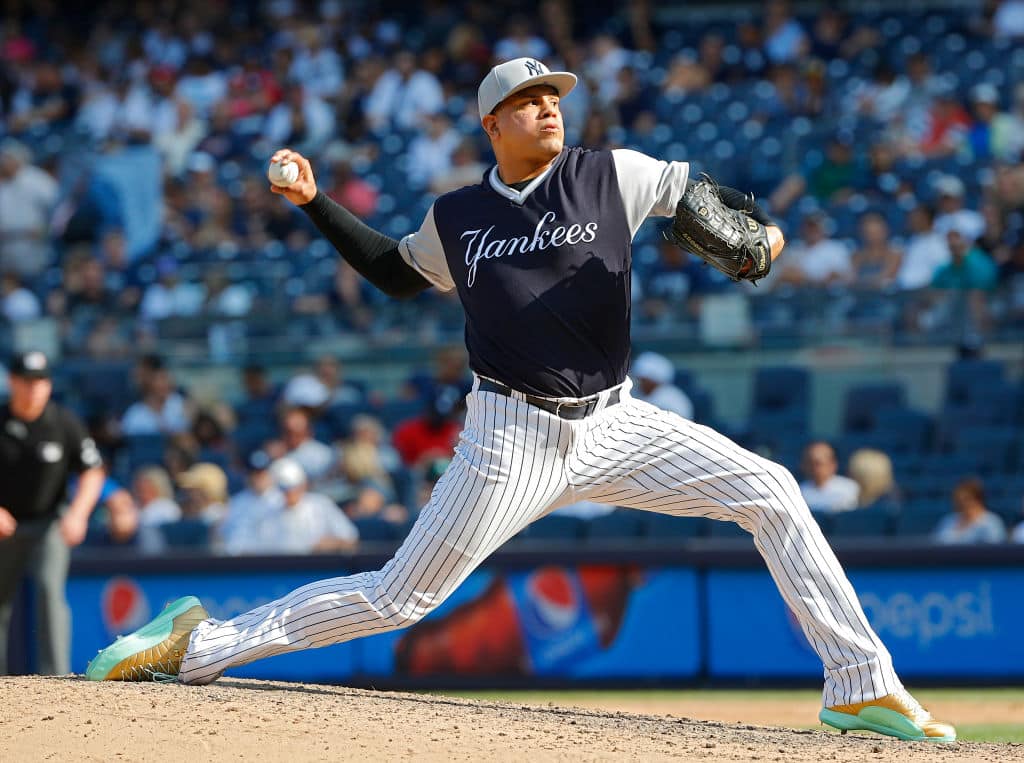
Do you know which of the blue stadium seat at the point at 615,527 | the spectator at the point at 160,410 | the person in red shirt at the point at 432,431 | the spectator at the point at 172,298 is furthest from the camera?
the spectator at the point at 172,298

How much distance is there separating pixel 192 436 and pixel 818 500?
4.49 m

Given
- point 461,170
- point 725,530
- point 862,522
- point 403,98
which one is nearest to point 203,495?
point 725,530

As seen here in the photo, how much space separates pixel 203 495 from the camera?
9758 millimetres

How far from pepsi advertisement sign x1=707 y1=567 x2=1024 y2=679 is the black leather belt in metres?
4.13

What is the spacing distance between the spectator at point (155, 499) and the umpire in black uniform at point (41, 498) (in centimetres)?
261

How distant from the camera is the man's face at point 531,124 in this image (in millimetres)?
4480

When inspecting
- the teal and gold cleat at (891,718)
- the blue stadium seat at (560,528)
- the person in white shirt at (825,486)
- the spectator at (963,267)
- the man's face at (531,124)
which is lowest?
the teal and gold cleat at (891,718)

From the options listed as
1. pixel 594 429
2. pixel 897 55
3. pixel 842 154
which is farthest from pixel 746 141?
pixel 594 429

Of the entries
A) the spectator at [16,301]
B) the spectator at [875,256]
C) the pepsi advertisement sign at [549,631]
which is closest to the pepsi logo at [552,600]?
→ the pepsi advertisement sign at [549,631]

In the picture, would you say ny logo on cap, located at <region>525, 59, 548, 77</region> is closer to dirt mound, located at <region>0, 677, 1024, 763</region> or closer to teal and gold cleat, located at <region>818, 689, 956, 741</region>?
dirt mound, located at <region>0, 677, 1024, 763</region>

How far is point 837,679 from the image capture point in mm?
4492

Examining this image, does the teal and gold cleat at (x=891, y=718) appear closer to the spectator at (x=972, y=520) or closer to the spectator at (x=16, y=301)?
the spectator at (x=972, y=520)

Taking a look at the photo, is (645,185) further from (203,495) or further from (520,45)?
(520,45)

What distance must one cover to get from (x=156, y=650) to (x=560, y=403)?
1.65m
